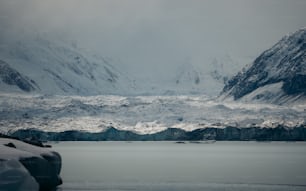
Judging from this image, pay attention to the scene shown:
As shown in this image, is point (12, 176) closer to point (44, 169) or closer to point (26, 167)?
point (26, 167)

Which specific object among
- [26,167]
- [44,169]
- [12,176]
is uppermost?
[26,167]

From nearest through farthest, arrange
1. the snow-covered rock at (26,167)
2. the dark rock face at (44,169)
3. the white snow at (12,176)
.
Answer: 1. the white snow at (12,176)
2. the snow-covered rock at (26,167)
3. the dark rock face at (44,169)

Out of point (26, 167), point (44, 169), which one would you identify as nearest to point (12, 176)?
point (26, 167)

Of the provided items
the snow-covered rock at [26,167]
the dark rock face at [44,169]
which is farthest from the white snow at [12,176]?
the dark rock face at [44,169]

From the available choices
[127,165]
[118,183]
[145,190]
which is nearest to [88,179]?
[118,183]

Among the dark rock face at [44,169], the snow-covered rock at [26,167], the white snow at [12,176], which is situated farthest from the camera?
the dark rock face at [44,169]

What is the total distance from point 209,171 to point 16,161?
46345 millimetres

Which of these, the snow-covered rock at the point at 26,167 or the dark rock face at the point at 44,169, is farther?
the dark rock face at the point at 44,169

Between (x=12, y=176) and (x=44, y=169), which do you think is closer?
(x=12, y=176)

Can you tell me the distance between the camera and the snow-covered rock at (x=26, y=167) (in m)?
51.2

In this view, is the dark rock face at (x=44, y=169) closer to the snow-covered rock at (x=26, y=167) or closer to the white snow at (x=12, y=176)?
the snow-covered rock at (x=26, y=167)

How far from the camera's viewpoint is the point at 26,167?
57500mm

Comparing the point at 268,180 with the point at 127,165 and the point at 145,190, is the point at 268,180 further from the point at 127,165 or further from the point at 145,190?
the point at 127,165

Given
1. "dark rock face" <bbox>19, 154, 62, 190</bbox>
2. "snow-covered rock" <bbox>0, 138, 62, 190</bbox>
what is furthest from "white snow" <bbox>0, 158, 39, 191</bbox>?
"dark rock face" <bbox>19, 154, 62, 190</bbox>
